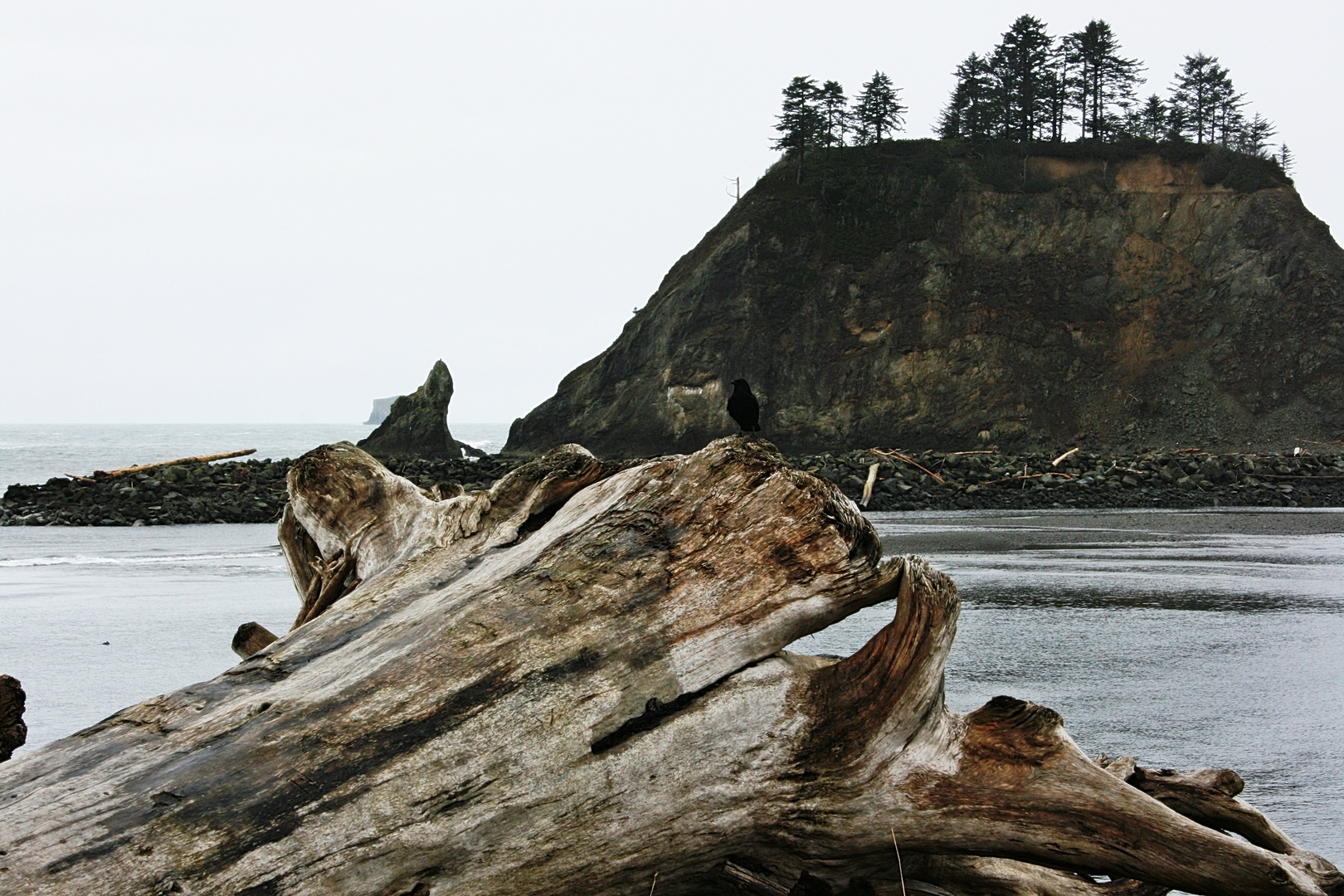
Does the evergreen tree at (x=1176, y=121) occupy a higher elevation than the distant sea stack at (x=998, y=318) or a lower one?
higher

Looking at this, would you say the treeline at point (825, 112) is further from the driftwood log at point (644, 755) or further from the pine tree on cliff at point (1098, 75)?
the driftwood log at point (644, 755)

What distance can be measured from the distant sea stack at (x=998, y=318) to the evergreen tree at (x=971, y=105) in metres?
3.76

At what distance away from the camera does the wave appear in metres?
13.7

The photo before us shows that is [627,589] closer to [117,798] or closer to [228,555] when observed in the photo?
[117,798]

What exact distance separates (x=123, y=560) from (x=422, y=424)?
32.8 meters

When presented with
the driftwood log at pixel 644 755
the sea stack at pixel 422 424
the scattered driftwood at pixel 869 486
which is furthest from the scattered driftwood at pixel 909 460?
the driftwood log at pixel 644 755

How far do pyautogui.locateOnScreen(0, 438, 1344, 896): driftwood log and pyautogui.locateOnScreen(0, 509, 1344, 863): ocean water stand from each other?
1514 mm

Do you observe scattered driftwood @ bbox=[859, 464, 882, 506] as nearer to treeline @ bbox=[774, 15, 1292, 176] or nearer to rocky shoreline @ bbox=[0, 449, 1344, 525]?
rocky shoreline @ bbox=[0, 449, 1344, 525]

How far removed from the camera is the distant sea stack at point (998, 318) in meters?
45.8

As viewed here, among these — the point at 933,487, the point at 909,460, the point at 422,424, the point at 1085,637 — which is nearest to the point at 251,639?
the point at 1085,637

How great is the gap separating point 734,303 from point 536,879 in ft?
155

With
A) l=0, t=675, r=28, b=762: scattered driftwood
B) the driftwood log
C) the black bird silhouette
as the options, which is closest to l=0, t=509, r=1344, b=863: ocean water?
the driftwood log

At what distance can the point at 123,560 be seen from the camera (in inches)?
558

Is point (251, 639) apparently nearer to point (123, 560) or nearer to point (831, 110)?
point (123, 560)
